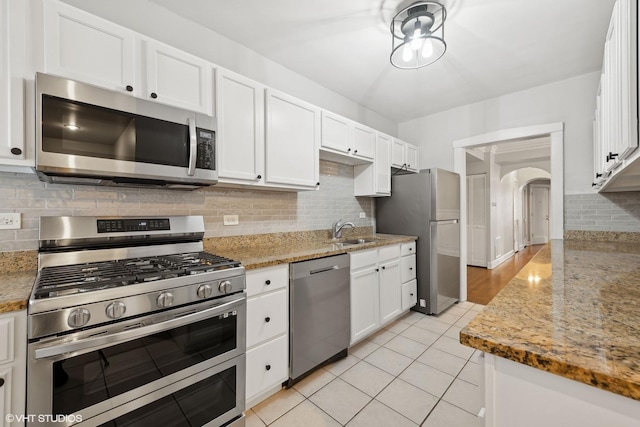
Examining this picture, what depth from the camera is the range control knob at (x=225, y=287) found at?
1433mm

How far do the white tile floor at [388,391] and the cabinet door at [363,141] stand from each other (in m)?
1.95

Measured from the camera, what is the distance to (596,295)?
0.96 metres

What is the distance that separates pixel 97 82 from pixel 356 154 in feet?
7.13

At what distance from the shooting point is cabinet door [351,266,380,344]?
2346mm

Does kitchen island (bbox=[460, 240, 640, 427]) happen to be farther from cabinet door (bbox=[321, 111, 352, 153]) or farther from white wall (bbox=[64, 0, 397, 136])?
white wall (bbox=[64, 0, 397, 136])

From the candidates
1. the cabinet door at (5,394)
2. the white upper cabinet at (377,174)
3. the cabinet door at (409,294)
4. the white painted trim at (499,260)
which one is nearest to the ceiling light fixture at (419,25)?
the white upper cabinet at (377,174)

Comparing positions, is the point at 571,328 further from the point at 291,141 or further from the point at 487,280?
the point at 487,280

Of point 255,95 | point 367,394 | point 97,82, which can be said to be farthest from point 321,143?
point 367,394

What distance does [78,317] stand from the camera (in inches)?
40.6

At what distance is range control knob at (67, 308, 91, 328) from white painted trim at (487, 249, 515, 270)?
21.1 feet

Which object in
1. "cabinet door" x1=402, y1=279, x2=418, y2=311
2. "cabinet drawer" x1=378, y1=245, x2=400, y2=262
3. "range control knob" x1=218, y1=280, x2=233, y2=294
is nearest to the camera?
"range control knob" x1=218, y1=280, x2=233, y2=294

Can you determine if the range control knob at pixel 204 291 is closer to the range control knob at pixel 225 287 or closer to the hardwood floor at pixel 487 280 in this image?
the range control knob at pixel 225 287

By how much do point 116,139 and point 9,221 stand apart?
0.69 metres

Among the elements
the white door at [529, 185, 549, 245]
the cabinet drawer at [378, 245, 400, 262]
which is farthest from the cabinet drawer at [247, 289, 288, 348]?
the white door at [529, 185, 549, 245]
